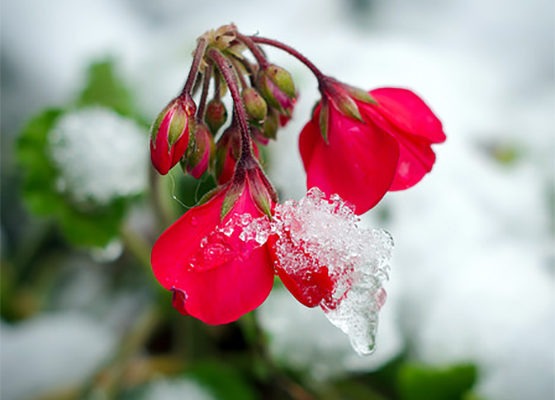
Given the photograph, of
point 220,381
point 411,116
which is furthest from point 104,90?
point 411,116

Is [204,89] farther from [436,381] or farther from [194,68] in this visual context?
[436,381]

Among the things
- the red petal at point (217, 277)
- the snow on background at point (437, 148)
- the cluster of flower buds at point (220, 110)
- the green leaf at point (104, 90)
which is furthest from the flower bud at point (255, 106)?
the green leaf at point (104, 90)

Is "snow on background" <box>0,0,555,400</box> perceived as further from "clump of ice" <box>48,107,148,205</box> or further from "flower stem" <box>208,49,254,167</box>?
"flower stem" <box>208,49,254,167</box>

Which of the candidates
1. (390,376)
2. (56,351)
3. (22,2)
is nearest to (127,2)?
(22,2)

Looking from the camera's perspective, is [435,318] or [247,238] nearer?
[247,238]

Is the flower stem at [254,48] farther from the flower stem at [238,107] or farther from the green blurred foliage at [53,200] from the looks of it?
the green blurred foliage at [53,200]

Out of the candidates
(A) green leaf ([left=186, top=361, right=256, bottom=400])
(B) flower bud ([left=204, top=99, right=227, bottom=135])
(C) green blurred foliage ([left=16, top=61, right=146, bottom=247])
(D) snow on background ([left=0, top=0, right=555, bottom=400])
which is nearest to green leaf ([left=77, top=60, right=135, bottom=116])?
(D) snow on background ([left=0, top=0, right=555, bottom=400])

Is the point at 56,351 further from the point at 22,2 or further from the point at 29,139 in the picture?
the point at 22,2
